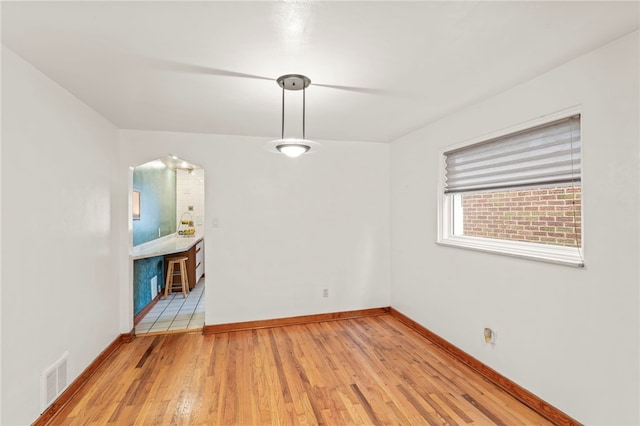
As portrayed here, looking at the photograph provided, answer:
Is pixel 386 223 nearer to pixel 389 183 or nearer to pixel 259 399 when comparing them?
pixel 389 183

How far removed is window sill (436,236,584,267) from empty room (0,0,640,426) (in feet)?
0.08

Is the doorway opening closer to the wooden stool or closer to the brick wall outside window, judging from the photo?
the wooden stool

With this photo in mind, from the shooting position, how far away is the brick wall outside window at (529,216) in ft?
7.16

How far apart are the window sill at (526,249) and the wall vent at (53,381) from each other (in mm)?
3381

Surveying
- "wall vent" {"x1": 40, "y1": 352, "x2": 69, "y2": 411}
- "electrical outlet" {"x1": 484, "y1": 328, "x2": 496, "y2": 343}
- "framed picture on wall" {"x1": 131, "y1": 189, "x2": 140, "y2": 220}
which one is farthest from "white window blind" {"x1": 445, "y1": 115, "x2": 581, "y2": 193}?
"framed picture on wall" {"x1": 131, "y1": 189, "x2": 140, "y2": 220}

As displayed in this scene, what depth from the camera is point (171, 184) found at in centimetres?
612

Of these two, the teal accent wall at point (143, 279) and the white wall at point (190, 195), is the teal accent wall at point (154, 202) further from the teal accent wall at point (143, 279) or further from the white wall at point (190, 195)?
the teal accent wall at point (143, 279)

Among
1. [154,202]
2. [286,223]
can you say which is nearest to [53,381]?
[286,223]

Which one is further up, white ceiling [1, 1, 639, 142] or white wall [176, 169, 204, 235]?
white ceiling [1, 1, 639, 142]

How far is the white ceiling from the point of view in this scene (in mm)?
1426

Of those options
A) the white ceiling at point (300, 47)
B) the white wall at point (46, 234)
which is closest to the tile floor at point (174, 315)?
the white wall at point (46, 234)

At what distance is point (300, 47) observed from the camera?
68.1 inches

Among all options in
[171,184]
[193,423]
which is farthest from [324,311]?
[171,184]

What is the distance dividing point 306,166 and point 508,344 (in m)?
2.79
